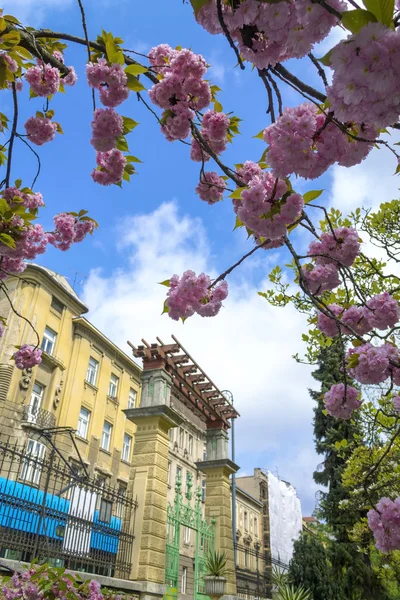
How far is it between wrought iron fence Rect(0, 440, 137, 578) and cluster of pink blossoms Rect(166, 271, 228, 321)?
9.83 feet

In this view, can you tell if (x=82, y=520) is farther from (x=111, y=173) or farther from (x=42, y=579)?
(x=111, y=173)

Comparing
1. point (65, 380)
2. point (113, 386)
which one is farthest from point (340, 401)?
point (113, 386)

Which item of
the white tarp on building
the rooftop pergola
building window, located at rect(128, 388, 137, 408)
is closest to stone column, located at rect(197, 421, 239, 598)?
the rooftop pergola

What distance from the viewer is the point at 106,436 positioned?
22484 millimetres

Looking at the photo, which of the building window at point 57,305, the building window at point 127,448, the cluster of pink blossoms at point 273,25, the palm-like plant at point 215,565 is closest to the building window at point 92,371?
the building window at point 57,305

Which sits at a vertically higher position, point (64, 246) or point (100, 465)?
point (100, 465)

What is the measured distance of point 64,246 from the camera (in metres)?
4.75

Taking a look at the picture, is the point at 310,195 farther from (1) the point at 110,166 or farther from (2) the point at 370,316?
(1) the point at 110,166

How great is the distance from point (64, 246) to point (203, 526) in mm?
7074

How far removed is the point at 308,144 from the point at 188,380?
27.3 ft

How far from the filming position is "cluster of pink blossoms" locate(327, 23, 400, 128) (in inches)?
48.9

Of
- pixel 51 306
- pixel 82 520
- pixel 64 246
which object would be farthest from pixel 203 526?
pixel 51 306

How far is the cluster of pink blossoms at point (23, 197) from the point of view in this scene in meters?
3.48

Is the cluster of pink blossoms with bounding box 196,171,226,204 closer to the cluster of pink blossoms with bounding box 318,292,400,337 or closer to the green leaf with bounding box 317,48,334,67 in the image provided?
the cluster of pink blossoms with bounding box 318,292,400,337
